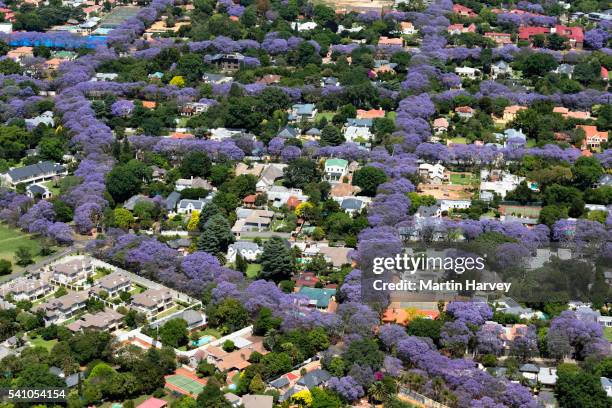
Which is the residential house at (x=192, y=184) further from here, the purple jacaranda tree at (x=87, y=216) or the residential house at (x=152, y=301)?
the residential house at (x=152, y=301)

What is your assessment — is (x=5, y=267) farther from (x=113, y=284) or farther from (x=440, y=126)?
(x=440, y=126)

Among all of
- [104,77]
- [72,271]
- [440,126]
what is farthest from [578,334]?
[104,77]

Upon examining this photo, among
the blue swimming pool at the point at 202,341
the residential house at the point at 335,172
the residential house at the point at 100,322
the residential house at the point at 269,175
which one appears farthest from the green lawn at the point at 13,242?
the residential house at the point at 335,172

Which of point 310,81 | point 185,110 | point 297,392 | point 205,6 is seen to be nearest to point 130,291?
point 297,392

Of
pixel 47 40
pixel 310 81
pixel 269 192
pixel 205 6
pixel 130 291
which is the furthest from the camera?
pixel 205 6

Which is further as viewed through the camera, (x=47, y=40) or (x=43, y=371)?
(x=47, y=40)

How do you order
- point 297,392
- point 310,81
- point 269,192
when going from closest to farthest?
point 297,392
point 269,192
point 310,81

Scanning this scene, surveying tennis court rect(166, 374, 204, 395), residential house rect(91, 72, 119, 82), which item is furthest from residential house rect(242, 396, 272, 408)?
residential house rect(91, 72, 119, 82)

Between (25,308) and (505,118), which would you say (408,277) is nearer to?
(25,308)
